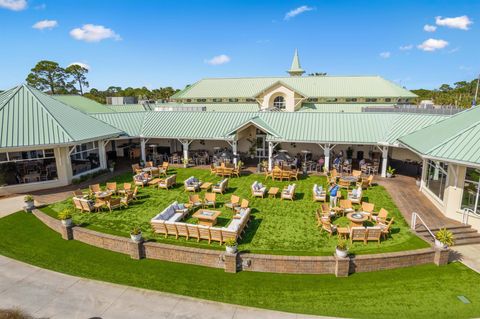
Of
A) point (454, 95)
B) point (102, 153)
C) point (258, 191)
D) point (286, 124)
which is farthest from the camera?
point (454, 95)

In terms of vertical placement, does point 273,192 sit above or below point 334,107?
below

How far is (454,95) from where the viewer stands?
80312 millimetres

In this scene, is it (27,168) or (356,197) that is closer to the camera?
(356,197)

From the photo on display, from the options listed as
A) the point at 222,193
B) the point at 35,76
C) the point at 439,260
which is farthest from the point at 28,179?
the point at 35,76

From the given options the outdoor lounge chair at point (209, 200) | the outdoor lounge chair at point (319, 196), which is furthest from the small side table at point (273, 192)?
the outdoor lounge chair at point (209, 200)

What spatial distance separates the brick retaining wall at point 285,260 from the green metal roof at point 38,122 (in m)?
11.4

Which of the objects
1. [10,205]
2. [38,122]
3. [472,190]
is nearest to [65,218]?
[10,205]

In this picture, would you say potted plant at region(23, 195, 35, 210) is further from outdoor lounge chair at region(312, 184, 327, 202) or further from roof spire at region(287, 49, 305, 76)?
roof spire at region(287, 49, 305, 76)

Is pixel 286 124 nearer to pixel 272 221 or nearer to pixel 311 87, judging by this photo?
pixel 272 221

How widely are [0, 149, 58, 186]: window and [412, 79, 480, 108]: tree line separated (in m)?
64.0

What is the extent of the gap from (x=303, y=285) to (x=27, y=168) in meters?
20.3

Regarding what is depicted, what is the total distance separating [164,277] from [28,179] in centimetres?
1501

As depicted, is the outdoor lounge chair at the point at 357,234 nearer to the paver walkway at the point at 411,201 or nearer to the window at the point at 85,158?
the paver walkway at the point at 411,201

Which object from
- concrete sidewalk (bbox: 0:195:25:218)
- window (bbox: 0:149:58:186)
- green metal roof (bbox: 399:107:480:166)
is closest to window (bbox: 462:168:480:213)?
green metal roof (bbox: 399:107:480:166)
